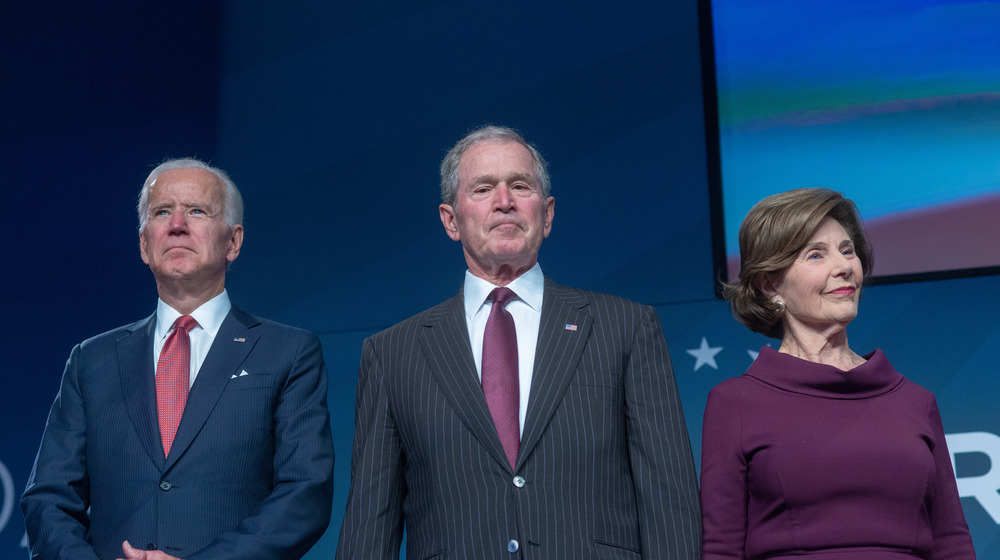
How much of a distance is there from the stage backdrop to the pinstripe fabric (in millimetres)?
1526

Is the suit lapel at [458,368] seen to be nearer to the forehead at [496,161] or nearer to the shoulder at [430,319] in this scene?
the shoulder at [430,319]

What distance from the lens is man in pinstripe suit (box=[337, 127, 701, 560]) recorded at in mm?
2090

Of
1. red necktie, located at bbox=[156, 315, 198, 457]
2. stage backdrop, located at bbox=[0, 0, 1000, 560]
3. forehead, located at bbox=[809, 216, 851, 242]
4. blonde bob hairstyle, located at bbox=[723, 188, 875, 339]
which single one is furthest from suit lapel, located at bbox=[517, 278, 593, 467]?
stage backdrop, located at bbox=[0, 0, 1000, 560]

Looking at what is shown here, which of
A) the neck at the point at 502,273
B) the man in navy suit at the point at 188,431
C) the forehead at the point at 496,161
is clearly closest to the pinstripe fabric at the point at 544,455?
the neck at the point at 502,273

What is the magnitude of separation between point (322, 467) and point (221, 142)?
2.32m

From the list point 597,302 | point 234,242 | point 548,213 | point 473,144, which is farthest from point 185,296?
point 597,302

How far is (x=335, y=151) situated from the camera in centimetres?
423

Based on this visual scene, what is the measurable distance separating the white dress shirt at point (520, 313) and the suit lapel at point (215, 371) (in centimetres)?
58

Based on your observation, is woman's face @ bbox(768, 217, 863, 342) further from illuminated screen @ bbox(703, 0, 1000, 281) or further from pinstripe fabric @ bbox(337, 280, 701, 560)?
illuminated screen @ bbox(703, 0, 1000, 281)

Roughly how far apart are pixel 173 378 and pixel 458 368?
0.76m

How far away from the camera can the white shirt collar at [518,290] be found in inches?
92.7

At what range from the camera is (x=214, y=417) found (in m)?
2.42

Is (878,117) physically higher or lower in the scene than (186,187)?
higher

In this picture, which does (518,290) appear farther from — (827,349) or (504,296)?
(827,349)
